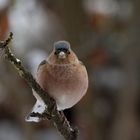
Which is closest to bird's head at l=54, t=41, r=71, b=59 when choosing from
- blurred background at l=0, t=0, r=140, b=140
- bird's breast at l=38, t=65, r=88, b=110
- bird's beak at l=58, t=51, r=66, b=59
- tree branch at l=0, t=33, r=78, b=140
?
bird's beak at l=58, t=51, r=66, b=59

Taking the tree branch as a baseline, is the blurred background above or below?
below

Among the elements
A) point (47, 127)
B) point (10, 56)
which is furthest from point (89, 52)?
point (10, 56)

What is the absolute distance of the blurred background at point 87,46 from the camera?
15.6 ft

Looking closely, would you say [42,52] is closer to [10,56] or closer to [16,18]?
[16,18]

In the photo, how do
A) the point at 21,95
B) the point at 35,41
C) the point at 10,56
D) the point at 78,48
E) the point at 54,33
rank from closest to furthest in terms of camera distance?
the point at 10,56 → the point at 21,95 → the point at 78,48 → the point at 35,41 → the point at 54,33

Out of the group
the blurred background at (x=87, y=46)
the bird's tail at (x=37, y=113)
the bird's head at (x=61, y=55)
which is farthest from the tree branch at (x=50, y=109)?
the blurred background at (x=87, y=46)

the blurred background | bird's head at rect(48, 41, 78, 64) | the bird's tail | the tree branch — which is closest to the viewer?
the tree branch

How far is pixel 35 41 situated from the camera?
5273 millimetres

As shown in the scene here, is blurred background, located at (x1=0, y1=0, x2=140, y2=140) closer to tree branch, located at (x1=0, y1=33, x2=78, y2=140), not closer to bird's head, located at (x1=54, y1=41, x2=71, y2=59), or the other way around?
bird's head, located at (x1=54, y1=41, x2=71, y2=59)

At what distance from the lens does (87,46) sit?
4.88 metres

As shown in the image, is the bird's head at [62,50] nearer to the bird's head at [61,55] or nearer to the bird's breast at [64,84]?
the bird's head at [61,55]

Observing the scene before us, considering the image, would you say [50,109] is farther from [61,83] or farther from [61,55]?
[61,55]

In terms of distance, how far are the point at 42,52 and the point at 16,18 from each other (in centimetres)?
51

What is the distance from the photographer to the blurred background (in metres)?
4.74
